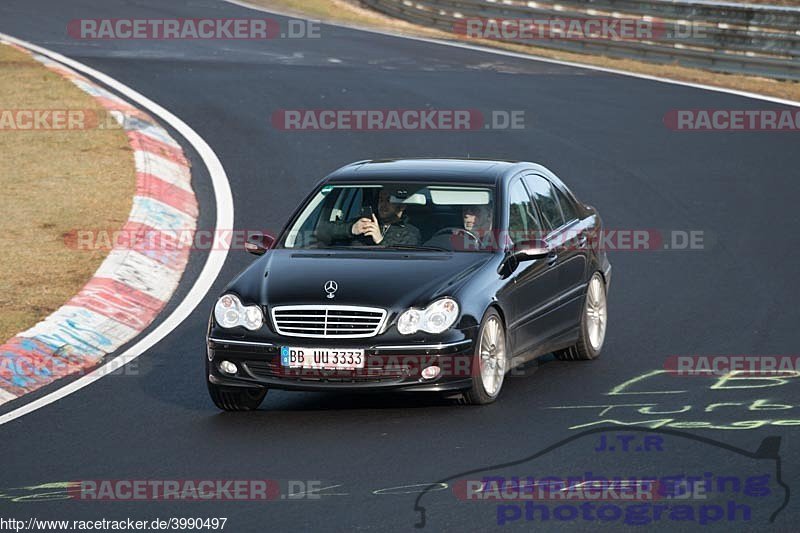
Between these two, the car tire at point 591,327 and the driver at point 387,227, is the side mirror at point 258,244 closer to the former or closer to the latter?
the driver at point 387,227

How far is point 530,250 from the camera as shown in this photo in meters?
10.3

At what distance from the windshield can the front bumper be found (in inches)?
47.1

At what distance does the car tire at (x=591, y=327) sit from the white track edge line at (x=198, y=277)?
3204 millimetres

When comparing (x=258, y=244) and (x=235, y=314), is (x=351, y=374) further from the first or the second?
(x=258, y=244)

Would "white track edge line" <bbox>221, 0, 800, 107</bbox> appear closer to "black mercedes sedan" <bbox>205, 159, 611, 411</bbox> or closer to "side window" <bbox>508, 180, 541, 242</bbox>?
"black mercedes sedan" <bbox>205, 159, 611, 411</bbox>

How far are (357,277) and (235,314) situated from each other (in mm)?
816

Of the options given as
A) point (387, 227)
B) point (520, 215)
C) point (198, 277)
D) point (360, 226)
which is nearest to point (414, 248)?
point (387, 227)

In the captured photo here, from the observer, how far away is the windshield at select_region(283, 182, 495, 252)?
1052 cm

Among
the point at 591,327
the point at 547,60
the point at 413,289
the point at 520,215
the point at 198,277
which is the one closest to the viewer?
the point at 413,289

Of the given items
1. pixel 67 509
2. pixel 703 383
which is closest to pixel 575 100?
pixel 703 383

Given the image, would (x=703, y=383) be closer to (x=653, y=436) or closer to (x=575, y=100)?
(x=653, y=436)

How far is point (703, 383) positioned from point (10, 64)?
650 inches

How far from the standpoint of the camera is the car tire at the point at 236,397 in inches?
380

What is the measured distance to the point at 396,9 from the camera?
35281 millimetres
